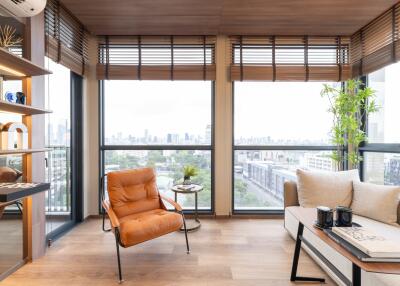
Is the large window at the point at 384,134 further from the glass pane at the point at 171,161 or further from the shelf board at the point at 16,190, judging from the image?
the shelf board at the point at 16,190

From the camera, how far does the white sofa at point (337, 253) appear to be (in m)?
1.55

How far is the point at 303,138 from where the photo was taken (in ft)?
12.5

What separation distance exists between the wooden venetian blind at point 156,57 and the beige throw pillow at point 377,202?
242 cm

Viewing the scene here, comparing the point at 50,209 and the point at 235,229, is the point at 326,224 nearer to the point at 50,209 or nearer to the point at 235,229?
the point at 235,229

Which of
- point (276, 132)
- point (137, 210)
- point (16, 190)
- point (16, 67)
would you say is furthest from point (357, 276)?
point (16, 67)

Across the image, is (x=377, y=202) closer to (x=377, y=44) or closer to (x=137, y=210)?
(x=377, y=44)

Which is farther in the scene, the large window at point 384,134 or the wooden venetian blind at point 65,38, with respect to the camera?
the large window at point 384,134

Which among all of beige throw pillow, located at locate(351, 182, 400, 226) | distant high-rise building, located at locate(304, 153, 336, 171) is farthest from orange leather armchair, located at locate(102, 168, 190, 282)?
distant high-rise building, located at locate(304, 153, 336, 171)

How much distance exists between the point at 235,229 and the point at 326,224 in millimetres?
1677

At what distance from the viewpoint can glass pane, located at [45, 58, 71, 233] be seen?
2832mm

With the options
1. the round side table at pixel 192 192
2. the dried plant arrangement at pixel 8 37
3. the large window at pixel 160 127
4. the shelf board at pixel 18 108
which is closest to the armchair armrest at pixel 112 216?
the round side table at pixel 192 192

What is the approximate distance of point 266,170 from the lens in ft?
12.7

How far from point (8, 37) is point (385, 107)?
14.5 feet

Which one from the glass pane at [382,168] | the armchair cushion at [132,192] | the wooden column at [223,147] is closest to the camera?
the armchair cushion at [132,192]
